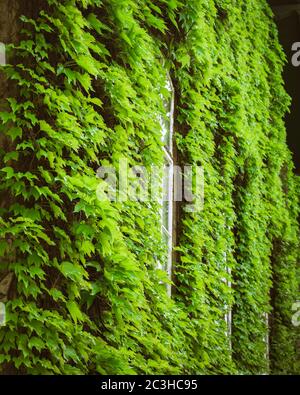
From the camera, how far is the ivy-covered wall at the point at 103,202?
10.7 feet

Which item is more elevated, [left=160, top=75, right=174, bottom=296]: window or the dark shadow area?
the dark shadow area

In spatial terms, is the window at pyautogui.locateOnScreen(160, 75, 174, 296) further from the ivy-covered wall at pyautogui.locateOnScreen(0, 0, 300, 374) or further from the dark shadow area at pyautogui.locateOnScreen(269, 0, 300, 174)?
the dark shadow area at pyautogui.locateOnScreen(269, 0, 300, 174)

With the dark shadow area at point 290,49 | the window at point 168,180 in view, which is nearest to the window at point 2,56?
the window at point 168,180

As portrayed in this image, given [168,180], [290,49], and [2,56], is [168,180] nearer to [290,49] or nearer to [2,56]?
[2,56]

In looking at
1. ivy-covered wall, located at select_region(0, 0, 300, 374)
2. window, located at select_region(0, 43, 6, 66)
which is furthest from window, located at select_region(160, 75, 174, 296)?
window, located at select_region(0, 43, 6, 66)

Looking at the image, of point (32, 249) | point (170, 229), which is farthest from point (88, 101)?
point (170, 229)

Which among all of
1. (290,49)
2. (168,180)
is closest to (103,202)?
(168,180)

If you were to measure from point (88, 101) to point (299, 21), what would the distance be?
32.2 feet

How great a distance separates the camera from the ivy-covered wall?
3.27m

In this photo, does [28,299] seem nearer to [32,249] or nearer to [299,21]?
[32,249]

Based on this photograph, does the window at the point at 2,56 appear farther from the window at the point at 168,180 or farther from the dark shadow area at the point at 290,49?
the dark shadow area at the point at 290,49

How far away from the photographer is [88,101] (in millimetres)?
3812
